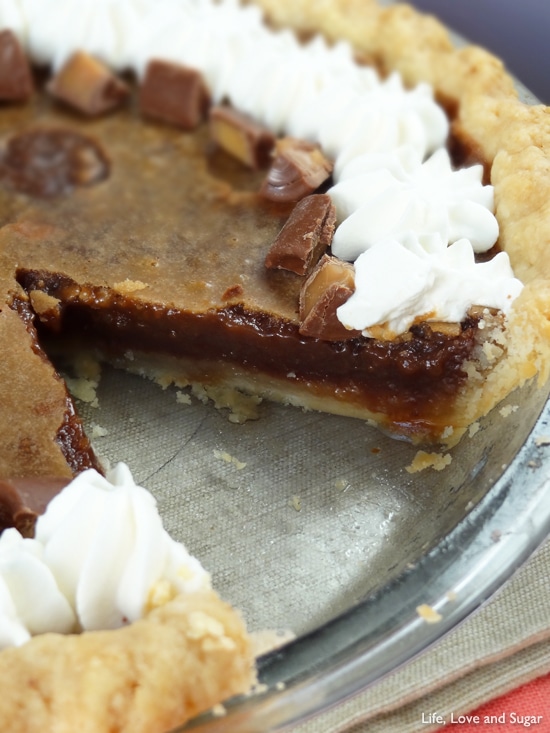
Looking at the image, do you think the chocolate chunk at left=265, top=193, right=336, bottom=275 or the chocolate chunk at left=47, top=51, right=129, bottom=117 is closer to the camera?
the chocolate chunk at left=265, top=193, right=336, bottom=275

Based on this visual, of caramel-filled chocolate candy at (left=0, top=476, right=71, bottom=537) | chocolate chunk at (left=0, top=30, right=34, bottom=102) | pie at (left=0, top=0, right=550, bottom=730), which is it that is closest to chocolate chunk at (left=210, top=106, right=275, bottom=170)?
pie at (left=0, top=0, right=550, bottom=730)

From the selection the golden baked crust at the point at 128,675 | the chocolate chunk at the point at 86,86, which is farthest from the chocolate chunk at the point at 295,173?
the golden baked crust at the point at 128,675

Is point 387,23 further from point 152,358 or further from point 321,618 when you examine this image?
point 321,618

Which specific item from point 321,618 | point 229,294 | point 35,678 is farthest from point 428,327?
point 35,678

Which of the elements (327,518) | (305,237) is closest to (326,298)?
(305,237)

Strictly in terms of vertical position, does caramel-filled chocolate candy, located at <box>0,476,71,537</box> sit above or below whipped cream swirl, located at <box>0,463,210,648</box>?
below

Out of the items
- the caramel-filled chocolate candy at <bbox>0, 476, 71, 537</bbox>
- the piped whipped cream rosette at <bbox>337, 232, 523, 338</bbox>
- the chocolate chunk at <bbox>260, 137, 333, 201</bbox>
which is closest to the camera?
the caramel-filled chocolate candy at <bbox>0, 476, 71, 537</bbox>

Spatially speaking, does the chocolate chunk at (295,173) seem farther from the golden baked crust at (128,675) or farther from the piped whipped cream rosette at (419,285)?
the golden baked crust at (128,675)

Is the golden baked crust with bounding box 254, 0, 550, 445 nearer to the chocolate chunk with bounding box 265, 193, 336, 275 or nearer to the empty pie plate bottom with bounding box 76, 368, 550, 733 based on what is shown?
the empty pie plate bottom with bounding box 76, 368, 550, 733
